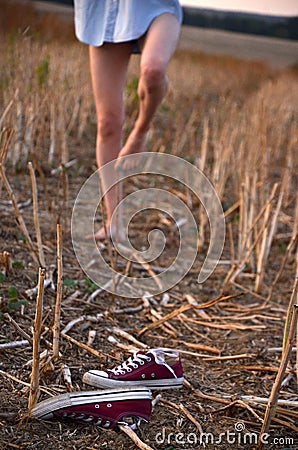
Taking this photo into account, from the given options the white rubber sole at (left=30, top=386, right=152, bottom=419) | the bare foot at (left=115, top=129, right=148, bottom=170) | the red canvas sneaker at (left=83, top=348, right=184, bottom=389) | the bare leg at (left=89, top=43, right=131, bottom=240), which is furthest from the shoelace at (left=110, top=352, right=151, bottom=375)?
the bare foot at (left=115, top=129, right=148, bottom=170)

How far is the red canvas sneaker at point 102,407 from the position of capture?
1.14 meters

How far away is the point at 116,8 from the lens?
2.06 m

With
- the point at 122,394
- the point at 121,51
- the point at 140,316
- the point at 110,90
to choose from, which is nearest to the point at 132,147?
the point at 110,90

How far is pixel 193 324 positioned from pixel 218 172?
1.13m

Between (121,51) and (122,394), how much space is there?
4.38 feet

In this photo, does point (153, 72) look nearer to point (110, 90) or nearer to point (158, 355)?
point (110, 90)

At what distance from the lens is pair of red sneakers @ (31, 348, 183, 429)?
45.0 inches

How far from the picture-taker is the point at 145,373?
131 centimetres

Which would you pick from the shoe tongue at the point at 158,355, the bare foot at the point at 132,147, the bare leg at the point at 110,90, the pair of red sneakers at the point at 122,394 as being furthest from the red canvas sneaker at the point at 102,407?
the bare foot at the point at 132,147

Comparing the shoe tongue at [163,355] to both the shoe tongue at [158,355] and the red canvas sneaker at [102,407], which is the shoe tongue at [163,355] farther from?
the red canvas sneaker at [102,407]

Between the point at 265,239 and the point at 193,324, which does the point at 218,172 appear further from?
the point at 193,324

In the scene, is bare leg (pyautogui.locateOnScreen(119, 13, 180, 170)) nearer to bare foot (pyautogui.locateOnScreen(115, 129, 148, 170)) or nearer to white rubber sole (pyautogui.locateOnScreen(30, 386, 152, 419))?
bare foot (pyautogui.locateOnScreen(115, 129, 148, 170))

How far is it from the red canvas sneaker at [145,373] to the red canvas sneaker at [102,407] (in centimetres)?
8

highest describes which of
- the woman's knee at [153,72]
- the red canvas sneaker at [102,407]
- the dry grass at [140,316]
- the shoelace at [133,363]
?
the woman's knee at [153,72]
